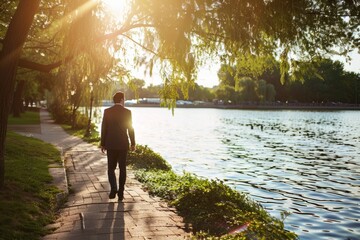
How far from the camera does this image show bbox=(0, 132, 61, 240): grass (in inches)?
214

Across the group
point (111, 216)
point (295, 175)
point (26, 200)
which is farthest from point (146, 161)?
point (295, 175)

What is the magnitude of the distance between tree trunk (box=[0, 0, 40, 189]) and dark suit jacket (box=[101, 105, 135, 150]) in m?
2.02

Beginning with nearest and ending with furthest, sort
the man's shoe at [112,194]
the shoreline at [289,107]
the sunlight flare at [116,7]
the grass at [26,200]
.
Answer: the grass at [26,200]
the man's shoe at [112,194]
the sunlight flare at [116,7]
the shoreline at [289,107]

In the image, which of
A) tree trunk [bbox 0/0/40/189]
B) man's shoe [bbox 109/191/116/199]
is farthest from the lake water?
tree trunk [bbox 0/0/40/189]

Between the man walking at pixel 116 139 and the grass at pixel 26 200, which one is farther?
the man walking at pixel 116 139

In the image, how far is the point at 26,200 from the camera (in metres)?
6.80

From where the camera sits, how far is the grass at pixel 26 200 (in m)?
5.44

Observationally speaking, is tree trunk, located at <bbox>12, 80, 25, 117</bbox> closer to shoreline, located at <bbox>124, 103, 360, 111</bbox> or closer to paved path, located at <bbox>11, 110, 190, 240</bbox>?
paved path, located at <bbox>11, 110, 190, 240</bbox>

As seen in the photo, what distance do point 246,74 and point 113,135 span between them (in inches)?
157

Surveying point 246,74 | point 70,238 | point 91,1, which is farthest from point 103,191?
point 246,74

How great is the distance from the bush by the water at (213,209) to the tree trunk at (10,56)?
3.26 m

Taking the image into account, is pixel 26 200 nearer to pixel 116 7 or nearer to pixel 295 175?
pixel 116 7

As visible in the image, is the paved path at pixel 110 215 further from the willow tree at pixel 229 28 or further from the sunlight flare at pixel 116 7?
the sunlight flare at pixel 116 7

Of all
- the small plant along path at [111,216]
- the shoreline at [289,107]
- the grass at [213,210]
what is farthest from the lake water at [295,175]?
the shoreline at [289,107]
